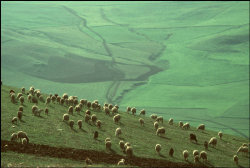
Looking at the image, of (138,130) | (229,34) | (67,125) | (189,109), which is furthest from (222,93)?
(67,125)

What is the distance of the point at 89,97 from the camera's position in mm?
82500

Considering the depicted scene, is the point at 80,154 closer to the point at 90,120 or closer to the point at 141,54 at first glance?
the point at 90,120

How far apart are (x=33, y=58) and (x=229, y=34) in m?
57.3

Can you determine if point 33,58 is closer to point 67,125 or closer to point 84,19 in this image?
point 84,19

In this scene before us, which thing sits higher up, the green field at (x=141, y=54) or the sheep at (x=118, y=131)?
the green field at (x=141, y=54)

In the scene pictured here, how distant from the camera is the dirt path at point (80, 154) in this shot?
29.9 m

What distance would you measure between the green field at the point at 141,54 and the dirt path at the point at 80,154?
40634mm

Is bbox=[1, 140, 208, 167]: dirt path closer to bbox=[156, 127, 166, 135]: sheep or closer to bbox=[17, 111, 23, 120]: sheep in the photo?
bbox=[17, 111, 23, 120]: sheep

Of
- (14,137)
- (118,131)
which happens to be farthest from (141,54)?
(14,137)

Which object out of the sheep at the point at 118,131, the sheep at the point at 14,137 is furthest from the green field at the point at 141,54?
the sheep at the point at 14,137

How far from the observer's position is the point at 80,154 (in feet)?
102

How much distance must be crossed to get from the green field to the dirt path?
4063 cm

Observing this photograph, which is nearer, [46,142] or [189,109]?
[46,142]

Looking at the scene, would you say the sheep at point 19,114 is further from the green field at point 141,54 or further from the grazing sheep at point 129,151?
the green field at point 141,54
